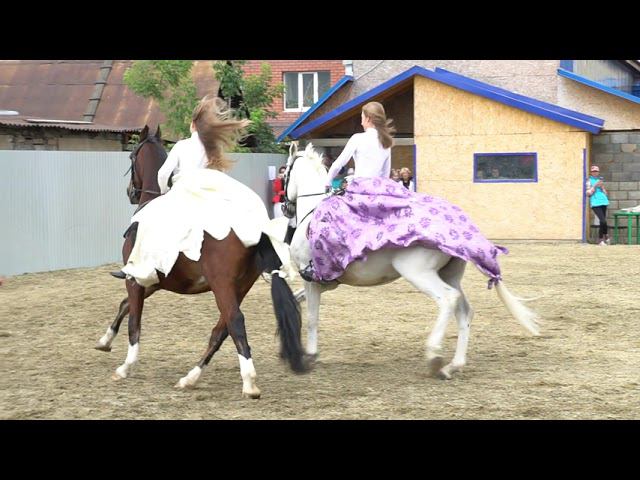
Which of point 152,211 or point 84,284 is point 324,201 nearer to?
point 152,211

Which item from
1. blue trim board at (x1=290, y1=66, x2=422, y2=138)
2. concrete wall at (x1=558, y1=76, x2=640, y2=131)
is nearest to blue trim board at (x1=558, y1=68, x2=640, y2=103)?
concrete wall at (x1=558, y1=76, x2=640, y2=131)

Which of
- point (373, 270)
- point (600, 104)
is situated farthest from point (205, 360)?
point (600, 104)

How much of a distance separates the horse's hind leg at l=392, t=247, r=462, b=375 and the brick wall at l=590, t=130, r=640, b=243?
15.5m

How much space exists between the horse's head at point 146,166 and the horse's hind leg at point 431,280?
222cm

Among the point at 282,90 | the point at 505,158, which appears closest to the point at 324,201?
the point at 505,158

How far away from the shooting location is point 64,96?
1000 inches

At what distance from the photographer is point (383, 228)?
672cm

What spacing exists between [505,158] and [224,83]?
8026 millimetres

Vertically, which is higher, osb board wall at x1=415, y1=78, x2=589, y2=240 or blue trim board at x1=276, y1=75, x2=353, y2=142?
blue trim board at x1=276, y1=75, x2=353, y2=142

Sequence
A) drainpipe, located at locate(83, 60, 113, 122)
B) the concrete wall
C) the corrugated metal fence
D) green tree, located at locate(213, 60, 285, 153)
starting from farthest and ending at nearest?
green tree, located at locate(213, 60, 285, 153) < drainpipe, located at locate(83, 60, 113, 122) < the concrete wall < the corrugated metal fence

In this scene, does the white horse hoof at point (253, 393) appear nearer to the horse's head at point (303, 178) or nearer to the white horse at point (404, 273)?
the white horse at point (404, 273)

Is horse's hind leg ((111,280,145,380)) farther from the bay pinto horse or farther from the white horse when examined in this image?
the white horse

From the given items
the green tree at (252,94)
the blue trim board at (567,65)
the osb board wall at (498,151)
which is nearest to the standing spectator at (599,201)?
the osb board wall at (498,151)

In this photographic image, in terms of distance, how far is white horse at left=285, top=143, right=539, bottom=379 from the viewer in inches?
262
